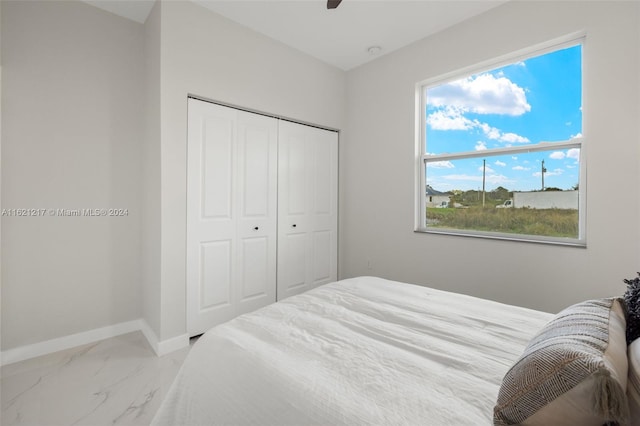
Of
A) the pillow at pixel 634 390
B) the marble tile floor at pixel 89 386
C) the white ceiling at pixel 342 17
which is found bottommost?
the marble tile floor at pixel 89 386

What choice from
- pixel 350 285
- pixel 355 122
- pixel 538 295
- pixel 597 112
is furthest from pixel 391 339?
pixel 355 122

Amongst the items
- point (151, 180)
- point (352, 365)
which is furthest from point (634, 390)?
point (151, 180)

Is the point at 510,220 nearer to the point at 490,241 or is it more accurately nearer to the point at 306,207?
the point at 490,241

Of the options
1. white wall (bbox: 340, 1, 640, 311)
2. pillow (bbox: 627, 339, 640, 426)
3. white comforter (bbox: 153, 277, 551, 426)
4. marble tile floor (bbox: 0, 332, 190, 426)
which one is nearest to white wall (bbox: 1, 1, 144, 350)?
marble tile floor (bbox: 0, 332, 190, 426)

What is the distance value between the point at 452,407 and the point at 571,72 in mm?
2719

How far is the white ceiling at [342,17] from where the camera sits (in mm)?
2488

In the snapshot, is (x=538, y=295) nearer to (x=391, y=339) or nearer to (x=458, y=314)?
(x=458, y=314)

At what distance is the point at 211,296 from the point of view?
2611 millimetres

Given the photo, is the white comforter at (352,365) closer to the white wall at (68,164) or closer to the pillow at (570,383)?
the pillow at (570,383)

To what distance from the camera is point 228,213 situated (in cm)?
271

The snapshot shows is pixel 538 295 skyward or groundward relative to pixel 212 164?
groundward

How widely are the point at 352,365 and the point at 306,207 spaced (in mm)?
2499

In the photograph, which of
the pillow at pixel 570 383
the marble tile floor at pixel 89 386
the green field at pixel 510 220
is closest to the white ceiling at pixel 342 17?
the green field at pixel 510 220

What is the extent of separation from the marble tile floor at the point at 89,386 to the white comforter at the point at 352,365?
0.86 metres
